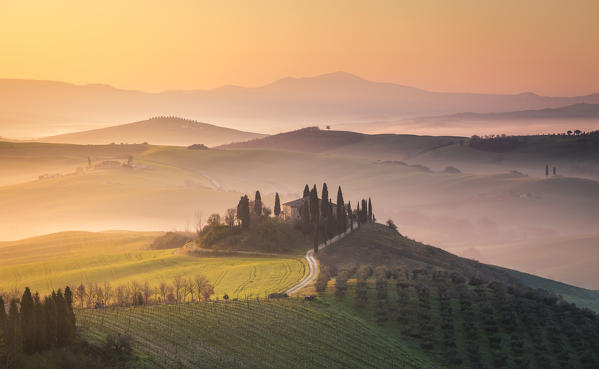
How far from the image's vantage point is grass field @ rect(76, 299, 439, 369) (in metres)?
48.8

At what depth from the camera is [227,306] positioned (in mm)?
64938

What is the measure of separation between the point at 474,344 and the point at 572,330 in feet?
42.5

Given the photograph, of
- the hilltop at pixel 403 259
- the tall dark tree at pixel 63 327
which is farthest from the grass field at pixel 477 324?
the tall dark tree at pixel 63 327

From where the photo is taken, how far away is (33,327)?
39.4 meters

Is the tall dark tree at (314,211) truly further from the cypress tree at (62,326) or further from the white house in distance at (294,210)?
the cypress tree at (62,326)

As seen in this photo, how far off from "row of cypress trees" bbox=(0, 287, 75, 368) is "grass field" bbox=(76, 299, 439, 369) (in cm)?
371

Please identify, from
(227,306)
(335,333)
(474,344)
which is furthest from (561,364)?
(227,306)

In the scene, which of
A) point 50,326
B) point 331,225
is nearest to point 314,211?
point 331,225

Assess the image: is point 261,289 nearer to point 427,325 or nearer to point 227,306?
point 227,306

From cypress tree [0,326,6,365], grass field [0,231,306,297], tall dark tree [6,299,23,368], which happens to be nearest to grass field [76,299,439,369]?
tall dark tree [6,299,23,368]

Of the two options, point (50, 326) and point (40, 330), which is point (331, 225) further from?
point (40, 330)

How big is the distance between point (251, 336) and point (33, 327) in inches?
813

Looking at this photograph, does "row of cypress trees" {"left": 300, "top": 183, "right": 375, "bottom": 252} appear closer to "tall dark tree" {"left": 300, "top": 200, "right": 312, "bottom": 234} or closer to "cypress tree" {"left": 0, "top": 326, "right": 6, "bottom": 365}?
"tall dark tree" {"left": 300, "top": 200, "right": 312, "bottom": 234}

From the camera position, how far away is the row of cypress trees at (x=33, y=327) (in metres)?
37.6
